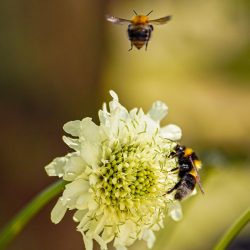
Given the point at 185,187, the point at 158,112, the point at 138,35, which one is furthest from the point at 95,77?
the point at 138,35

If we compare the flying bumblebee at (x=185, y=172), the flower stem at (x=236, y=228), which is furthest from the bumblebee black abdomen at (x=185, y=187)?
the flower stem at (x=236, y=228)

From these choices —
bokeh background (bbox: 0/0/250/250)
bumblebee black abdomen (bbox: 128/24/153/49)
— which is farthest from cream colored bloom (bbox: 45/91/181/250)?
bokeh background (bbox: 0/0/250/250)

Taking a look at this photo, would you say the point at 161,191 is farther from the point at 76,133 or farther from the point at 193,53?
the point at 193,53

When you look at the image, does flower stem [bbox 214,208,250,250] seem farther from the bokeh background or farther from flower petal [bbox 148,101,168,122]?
the bokeh background

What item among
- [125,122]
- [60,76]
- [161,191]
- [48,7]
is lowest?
[60,76]

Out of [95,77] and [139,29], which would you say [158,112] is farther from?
[95,77]

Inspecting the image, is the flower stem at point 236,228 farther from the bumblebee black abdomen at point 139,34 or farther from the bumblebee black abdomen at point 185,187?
the bumblebee black abdomen at point 139,34

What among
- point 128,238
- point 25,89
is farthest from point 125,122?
point 25,89
